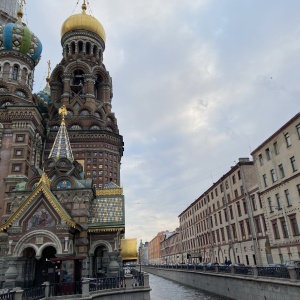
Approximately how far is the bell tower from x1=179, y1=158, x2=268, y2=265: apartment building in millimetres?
16289

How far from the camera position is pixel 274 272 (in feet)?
68.9

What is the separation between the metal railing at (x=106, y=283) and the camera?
17.6 meters

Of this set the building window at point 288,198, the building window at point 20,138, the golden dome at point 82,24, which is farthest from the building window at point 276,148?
the golden dome at point 82,24

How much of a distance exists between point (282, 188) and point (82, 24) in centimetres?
3717

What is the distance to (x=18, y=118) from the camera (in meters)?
32.3

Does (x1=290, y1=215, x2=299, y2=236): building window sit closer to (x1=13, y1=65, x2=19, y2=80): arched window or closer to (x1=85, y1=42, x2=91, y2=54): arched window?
(x1=13, y1=65, x2=19, y2=80): arched window

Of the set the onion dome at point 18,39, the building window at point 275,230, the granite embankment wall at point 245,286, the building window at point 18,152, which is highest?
the onion dome at point 18,39

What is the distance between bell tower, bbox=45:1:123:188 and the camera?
39.5m

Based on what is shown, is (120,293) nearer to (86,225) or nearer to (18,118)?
(86,225)

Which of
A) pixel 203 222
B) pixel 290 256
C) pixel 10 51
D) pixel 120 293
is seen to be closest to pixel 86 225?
pixel 120 293

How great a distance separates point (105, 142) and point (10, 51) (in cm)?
1571

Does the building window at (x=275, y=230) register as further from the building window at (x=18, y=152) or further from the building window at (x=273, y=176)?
the building window at (x=18, y=152)

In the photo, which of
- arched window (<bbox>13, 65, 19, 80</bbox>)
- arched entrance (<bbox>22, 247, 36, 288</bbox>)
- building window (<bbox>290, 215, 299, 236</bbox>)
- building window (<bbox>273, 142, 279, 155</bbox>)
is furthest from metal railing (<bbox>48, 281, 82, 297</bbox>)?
arched window (<bbox>13, 65, 19, 80</bbox>)

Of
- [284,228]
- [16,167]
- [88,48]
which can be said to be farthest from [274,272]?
[88,48]
